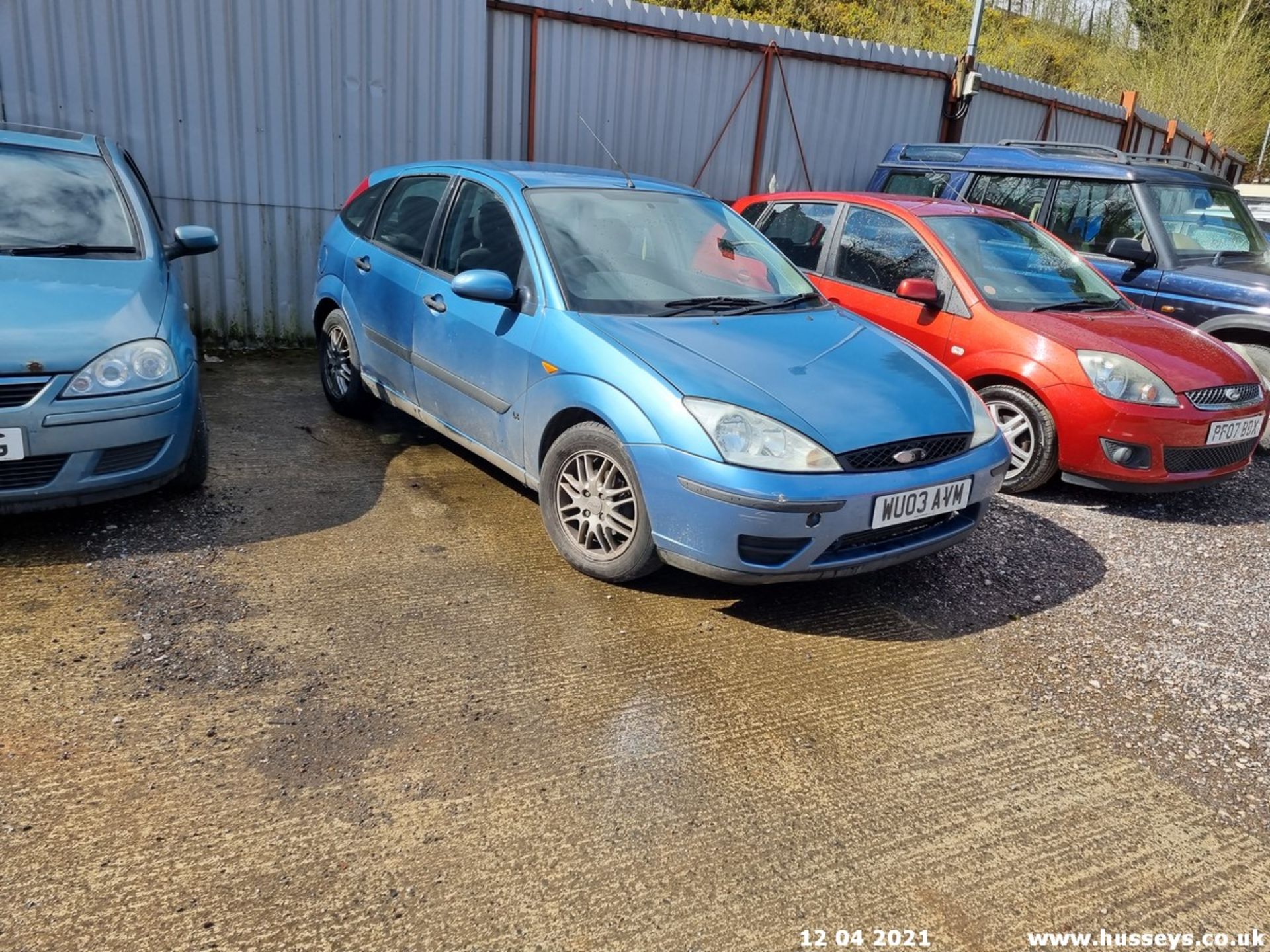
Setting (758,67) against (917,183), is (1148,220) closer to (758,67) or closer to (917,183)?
(917,183)

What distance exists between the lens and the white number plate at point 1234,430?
189 inches

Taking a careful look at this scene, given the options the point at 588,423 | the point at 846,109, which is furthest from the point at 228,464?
the point at 846,109

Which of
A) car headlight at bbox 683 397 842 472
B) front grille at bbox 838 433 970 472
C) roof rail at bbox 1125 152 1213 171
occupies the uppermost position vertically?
roof rail at bbox 1125 152 1213 171

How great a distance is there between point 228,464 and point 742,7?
19.6 metres

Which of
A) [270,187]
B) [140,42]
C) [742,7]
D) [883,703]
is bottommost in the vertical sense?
[883,703]

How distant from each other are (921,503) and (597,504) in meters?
1.22

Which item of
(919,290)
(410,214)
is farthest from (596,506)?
(919,290)

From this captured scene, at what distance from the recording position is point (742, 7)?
68.4 ft

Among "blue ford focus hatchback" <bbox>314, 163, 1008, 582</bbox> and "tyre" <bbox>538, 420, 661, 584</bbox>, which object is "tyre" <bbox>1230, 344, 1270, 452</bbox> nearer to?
"blue ford focus hatchback" <bbox>314, 163, 1008, 582</bbox>

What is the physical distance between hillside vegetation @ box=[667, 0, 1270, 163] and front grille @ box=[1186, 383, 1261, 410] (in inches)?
712

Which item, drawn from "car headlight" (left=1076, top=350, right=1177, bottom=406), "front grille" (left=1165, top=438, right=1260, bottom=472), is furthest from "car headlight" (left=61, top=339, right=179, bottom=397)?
"front grille" (left=1165, top=438, right=1260, bottom=472)

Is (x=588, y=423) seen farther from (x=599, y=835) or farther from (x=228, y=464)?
(x=228, y=464)

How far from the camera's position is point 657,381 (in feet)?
11.1

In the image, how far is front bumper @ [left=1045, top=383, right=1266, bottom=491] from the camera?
468 cm
